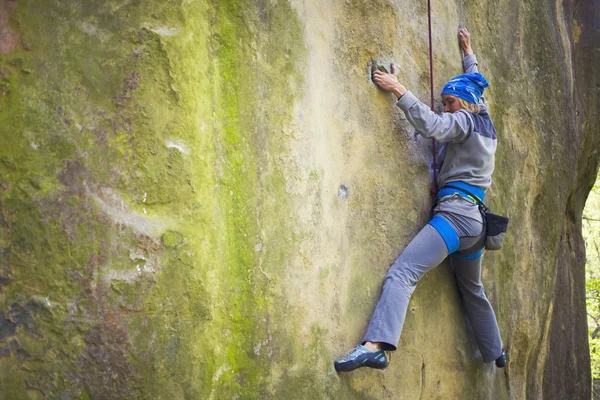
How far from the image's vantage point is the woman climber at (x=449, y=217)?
4.39 meters

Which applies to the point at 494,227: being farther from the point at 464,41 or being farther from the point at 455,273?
the point at 464,41

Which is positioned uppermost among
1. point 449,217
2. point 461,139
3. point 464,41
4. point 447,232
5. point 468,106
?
point 464,41

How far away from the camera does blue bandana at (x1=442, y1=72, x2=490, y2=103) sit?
497 centimetres

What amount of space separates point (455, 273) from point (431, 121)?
1275mm

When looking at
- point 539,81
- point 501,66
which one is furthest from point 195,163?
point 539,81

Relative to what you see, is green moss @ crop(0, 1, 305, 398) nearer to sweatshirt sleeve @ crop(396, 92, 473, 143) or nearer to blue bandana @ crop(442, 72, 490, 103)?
sweatshirt sleeve @ crop(396, 92, 473, 143)

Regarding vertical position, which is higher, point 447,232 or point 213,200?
point 213,200

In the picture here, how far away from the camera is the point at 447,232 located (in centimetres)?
475

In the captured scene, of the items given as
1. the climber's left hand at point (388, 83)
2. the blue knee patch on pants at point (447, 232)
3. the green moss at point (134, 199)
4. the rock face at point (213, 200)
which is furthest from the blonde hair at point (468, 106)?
the green moss at point (134, 199)

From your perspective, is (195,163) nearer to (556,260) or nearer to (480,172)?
(480,172)

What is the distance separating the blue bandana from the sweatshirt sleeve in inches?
8.6

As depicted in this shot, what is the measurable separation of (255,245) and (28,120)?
134cm

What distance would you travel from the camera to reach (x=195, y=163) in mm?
3812

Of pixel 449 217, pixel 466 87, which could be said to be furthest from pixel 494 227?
pixel 466 87
